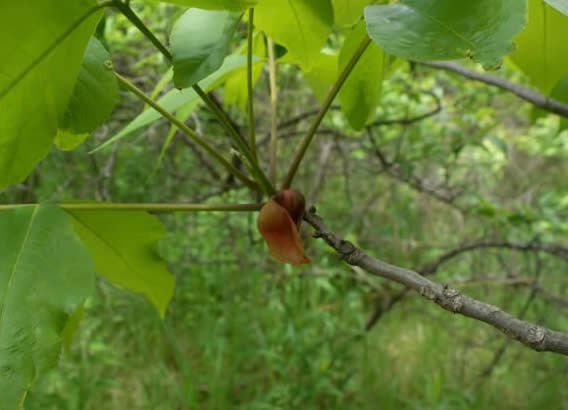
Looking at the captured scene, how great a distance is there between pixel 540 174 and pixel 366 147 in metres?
2.42

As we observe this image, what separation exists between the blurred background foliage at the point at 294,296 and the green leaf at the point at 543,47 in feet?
2.58

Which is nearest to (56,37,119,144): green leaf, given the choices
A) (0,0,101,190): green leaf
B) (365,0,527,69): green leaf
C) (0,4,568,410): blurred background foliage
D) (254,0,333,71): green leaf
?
(0,0,101,190): green leaf

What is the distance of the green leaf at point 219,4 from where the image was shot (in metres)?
0.37

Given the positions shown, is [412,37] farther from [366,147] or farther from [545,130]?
[545,130]

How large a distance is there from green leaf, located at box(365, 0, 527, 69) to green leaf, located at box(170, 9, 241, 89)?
0.44 ft

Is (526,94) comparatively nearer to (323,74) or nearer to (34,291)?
(323,74)

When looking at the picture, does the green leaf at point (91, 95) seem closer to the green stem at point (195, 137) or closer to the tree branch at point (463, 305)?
the green stem at point (195, 137)

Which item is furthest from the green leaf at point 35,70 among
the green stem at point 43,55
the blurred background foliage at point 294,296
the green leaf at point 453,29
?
the blurred background foliage at point 294,296

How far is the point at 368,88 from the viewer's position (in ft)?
1.88

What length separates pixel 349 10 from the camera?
1.76 ft

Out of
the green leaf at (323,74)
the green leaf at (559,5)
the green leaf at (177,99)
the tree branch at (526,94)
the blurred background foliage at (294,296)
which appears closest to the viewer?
the green leaf at (559,5)

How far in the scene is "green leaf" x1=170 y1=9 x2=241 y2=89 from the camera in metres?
0.40

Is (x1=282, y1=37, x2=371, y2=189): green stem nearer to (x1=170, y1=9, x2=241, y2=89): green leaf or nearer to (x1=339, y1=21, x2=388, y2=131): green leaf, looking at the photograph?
(x1=339, y1=21, x2=388, y2=131): green leaf

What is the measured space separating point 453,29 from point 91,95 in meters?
0.34
